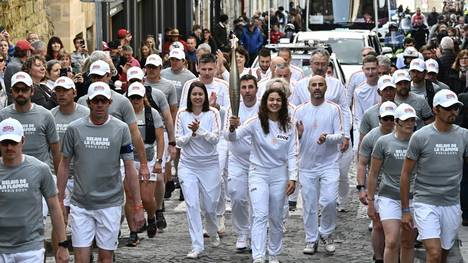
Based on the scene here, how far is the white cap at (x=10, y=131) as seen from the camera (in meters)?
10.8

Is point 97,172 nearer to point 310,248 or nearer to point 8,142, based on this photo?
point 8,142

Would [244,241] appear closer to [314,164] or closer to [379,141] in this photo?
[314,164]

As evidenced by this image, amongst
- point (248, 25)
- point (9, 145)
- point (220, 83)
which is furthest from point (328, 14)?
point (9, 145)

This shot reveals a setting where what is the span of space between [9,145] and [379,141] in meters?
3.81

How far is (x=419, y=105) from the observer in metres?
15.4

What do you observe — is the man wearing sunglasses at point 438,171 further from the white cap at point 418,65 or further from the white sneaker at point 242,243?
the white cap at point 418,65

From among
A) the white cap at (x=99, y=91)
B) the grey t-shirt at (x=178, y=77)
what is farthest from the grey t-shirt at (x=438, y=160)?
the grey t-shirt at (x=178, y=77)

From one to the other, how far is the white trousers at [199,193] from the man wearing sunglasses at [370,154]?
1953 millimetres

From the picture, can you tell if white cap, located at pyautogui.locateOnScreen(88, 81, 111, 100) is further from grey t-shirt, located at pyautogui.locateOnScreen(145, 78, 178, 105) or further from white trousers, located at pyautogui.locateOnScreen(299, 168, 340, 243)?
grey t-shirt, located at pyautogui.locateOnScreen(145, 78, 178, 105)

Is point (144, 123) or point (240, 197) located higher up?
point (144, 123)

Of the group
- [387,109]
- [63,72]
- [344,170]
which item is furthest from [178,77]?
[387,109]

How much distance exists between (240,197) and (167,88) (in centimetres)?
225

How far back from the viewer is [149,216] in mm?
15562

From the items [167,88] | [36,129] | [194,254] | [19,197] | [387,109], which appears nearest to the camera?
[19,197]
